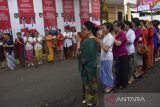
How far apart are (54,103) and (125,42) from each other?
2.32 meters

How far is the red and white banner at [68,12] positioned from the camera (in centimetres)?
1950

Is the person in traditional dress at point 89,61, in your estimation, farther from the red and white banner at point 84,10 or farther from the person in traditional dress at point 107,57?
the red and white banner at point 84,10

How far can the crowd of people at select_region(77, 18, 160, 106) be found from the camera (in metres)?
6.67

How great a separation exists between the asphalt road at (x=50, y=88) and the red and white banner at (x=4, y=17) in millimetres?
3932

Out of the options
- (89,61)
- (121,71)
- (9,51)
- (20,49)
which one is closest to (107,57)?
(121,71)

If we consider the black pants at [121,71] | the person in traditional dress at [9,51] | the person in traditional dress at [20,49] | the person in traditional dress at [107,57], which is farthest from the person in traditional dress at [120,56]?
the person in traditional dress at [20,49]

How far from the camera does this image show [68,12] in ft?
65.1

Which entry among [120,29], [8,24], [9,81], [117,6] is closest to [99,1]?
[117,6]

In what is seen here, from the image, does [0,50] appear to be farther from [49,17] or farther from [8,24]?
[49,17]

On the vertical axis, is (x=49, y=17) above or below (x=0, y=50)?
above

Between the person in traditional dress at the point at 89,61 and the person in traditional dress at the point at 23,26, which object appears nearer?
the person in traditional dress at the point at 89,61

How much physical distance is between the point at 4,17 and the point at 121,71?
29.1 feet

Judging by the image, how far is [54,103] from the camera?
7340mm

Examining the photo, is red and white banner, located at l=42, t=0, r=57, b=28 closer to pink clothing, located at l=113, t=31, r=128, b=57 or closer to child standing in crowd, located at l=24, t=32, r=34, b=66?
child standing in crowd, located at l=24, t=32, r=34, b=66
